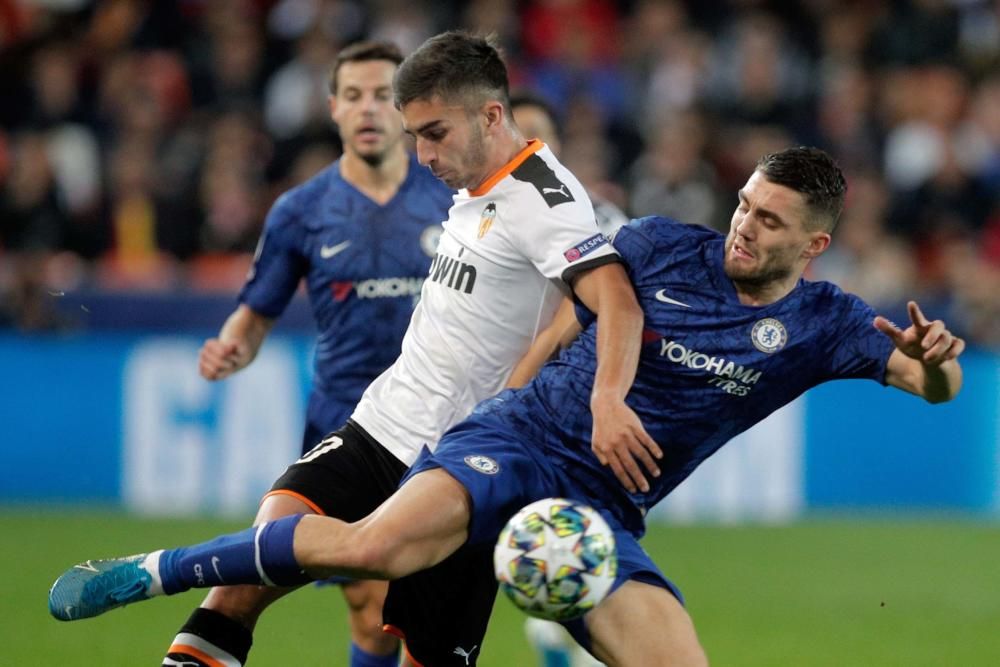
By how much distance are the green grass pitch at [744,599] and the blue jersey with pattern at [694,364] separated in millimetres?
2679

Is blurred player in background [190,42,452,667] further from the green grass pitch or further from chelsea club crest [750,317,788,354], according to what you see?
chelsea club crest [750,317,788,354]

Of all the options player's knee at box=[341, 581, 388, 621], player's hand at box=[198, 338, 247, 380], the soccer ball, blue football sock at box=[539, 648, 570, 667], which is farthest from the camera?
blue football sock at box=[539, 648, 570, 667]

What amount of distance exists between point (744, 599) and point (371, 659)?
363cm

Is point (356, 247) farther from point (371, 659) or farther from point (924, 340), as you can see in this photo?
point (924, 340)

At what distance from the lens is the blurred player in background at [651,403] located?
5.32m

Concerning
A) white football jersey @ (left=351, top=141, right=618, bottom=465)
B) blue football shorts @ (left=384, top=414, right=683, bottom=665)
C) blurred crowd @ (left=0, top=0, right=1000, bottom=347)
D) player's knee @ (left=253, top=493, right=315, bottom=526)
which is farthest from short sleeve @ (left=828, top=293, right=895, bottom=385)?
blurred crowd @ (left=0, top=0, right=1000, bottom=347)

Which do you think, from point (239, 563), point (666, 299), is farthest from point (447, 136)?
point (239, 563)

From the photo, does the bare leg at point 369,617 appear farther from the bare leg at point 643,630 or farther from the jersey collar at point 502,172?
the jersey collar at point 502,172

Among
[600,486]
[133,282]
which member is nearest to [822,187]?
[600,486]

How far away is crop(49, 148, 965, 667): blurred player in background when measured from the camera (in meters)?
5.32

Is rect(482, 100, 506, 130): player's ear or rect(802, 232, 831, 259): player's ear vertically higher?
rect(482, 100, 506, 130): player's ear

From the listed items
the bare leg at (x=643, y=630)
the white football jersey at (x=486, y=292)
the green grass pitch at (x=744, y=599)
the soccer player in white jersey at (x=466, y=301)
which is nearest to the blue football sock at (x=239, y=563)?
the soccer player in white jersey at (x=466, y=301)

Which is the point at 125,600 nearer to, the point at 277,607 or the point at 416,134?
the point at 416,134

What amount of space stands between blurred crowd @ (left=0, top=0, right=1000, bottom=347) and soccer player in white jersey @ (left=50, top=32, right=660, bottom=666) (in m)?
7.38
